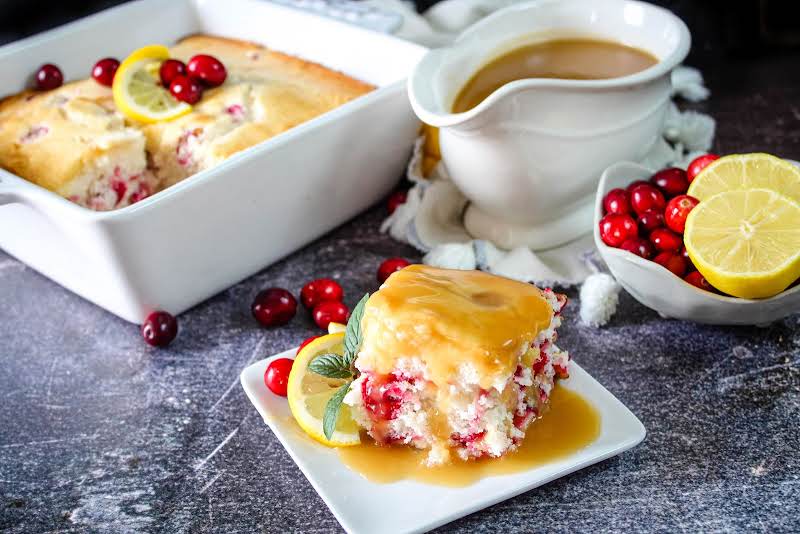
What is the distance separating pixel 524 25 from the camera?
1.72 meters

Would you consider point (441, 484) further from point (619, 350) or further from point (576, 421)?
point (619, 350)

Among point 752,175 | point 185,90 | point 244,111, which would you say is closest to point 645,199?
point 752,175

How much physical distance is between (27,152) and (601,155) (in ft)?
Result: 3.27

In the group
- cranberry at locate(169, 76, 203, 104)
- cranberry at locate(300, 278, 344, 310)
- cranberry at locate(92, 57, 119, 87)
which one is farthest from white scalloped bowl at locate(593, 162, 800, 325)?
cranberry at locate(92, 57, 119, 87)

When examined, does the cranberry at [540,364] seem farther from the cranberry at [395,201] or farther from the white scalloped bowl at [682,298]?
the cranberry at [395,201]

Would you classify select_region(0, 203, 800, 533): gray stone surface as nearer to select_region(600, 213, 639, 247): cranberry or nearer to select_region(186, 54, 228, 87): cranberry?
select_region(600, 213, 639, 247): cranberry

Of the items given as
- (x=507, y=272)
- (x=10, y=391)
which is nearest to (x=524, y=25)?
(x=507, y=272)

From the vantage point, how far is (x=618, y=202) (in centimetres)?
149

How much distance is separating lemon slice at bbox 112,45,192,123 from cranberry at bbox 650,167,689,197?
33.7 inches

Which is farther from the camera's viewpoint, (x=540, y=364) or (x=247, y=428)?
(x=247, y=428)

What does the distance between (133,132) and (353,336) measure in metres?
0.69

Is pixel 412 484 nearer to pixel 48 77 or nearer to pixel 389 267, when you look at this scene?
pixel 389 267

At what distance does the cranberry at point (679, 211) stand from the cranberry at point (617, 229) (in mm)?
54

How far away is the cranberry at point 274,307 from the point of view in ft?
5.04
